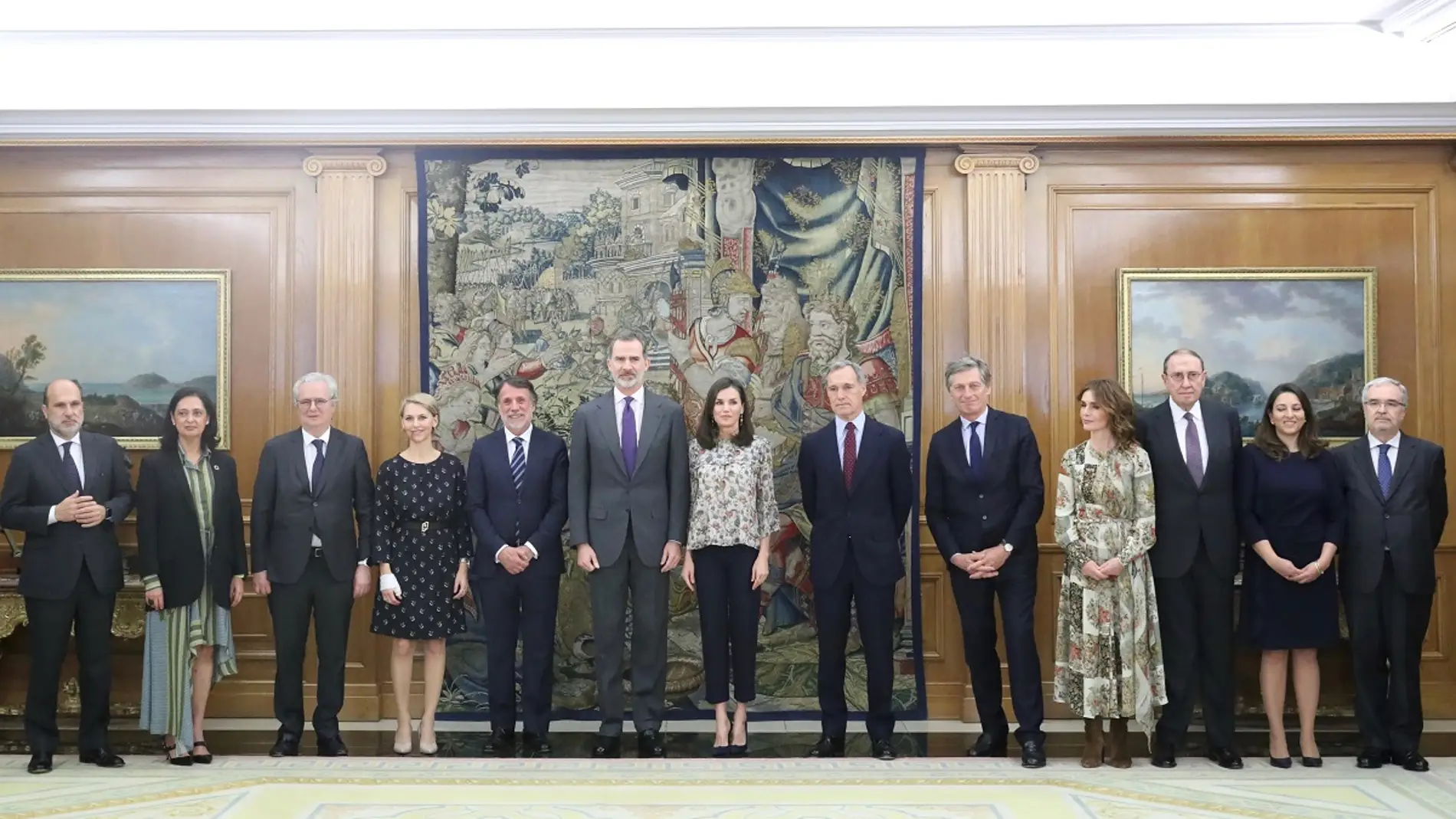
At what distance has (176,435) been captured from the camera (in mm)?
5188

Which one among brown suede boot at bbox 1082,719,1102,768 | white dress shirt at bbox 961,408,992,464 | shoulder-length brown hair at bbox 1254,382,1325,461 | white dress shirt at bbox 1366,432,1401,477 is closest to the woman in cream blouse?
white dress shirt at bbox 961,408,992,464

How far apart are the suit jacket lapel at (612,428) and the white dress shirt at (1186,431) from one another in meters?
2.34

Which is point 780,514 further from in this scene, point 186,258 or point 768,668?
point 186,258

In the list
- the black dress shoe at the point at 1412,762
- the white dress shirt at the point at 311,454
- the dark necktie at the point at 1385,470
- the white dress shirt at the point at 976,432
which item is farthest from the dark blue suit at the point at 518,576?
the black dress shoe at the point at 1412,762

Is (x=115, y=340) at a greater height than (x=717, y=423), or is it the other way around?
(x=115, y=340)

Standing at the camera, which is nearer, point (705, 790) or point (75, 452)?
point (705, 790)

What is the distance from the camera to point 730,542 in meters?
5.17

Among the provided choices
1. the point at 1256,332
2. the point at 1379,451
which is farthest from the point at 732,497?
the point at 1256,332

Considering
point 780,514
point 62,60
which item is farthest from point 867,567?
point 62,60

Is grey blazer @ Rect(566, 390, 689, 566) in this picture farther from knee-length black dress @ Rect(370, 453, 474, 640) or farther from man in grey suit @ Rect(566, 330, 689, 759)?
knee-length black dress @ Rect(370, 453, 474, 640)

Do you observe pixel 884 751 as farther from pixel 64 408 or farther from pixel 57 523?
pixel 64 408

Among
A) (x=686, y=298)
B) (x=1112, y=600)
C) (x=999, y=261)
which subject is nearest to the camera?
(x=1112, y=600)

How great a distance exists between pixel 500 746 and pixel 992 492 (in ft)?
8.04

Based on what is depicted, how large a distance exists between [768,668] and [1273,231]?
11.4ft
